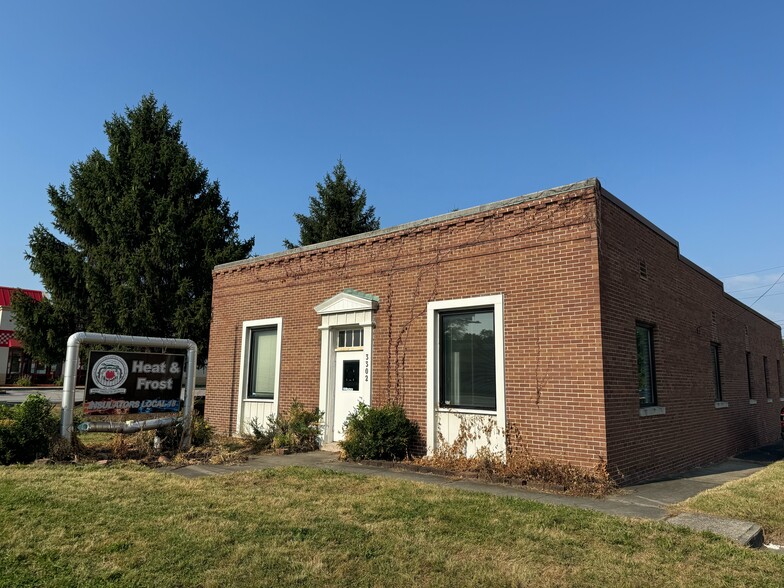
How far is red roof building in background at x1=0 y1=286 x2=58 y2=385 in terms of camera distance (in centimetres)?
4131

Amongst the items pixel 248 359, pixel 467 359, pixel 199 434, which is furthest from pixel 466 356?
pixel 248 359

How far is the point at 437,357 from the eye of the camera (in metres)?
9.95

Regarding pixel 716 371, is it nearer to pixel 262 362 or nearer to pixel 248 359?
pixel 262 362

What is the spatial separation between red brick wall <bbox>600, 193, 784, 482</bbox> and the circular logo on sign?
28.2ft

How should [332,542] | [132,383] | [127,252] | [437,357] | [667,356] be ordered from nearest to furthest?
1. [332,542]
2. [437,357]
3. [132,383]
4. [667,356]
5. [127,252]

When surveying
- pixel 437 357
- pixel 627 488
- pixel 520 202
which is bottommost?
pixel 627 488

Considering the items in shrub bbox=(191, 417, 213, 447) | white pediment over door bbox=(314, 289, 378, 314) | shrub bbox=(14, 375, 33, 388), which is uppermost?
white pediment over door bbox=(314, 289, 378, 314)

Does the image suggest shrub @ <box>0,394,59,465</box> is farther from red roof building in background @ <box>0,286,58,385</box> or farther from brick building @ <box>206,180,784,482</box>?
red roof building in background @ <box>0,286,58,385</box>

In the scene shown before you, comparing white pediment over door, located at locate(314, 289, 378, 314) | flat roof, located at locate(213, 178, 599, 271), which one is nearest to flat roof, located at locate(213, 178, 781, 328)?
flat roof, located at locate(213, 178, 599, 271)

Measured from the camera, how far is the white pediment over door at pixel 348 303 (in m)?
11.1

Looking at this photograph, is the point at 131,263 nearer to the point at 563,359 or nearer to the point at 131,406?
the point at 131,406

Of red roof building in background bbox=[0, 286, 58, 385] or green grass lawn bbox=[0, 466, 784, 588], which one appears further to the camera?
red roof building in background bbox=[0, 286, 58, 385]

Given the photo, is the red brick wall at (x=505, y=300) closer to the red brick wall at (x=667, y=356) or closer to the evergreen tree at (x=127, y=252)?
the red brick wall at (x=667, y=356)

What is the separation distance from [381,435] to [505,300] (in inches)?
132
